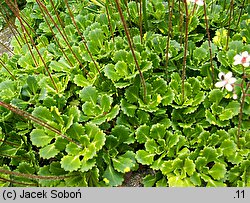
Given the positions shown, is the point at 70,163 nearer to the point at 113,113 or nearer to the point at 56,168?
the point at 56,168

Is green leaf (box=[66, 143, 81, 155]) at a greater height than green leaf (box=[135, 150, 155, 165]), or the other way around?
green leaf (box=[66, 143, 81, 155])

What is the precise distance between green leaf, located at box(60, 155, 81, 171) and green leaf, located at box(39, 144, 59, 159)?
0.27 feet

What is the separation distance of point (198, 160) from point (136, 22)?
1.17m

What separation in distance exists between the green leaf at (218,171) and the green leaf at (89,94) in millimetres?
829

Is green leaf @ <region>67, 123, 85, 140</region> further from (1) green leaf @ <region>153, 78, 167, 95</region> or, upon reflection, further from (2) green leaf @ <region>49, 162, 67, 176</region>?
(1) green leaf @ <region>153, 78, 167, 95</region>

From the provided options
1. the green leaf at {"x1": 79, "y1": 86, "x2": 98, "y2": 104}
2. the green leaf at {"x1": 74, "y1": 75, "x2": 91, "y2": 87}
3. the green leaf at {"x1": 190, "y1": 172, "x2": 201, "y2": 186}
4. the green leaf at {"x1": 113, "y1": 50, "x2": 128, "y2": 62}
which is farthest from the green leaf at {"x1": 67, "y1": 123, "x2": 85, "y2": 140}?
the green leaf at {"x1": 190, "y1": 172, "x2": 201, "y2": 186}

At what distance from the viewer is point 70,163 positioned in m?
1.90

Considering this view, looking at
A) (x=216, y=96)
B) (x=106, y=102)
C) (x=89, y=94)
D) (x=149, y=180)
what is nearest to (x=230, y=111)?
(x=216, y=96)

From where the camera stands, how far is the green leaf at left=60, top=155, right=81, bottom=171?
6.15 feet

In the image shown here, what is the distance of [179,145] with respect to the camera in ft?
6.63

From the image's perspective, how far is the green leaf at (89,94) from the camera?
2.14 meters

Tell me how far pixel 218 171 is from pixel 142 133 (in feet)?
1.59

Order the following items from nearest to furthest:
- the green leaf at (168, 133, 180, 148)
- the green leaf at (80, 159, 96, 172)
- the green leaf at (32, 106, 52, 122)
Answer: the green leaf at (80, 159, 96, 172) → the green leaf at (168, 133, 180, 148) → the green leaf at (32, 106, 52, 122)

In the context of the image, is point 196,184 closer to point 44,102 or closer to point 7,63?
point 44,102
